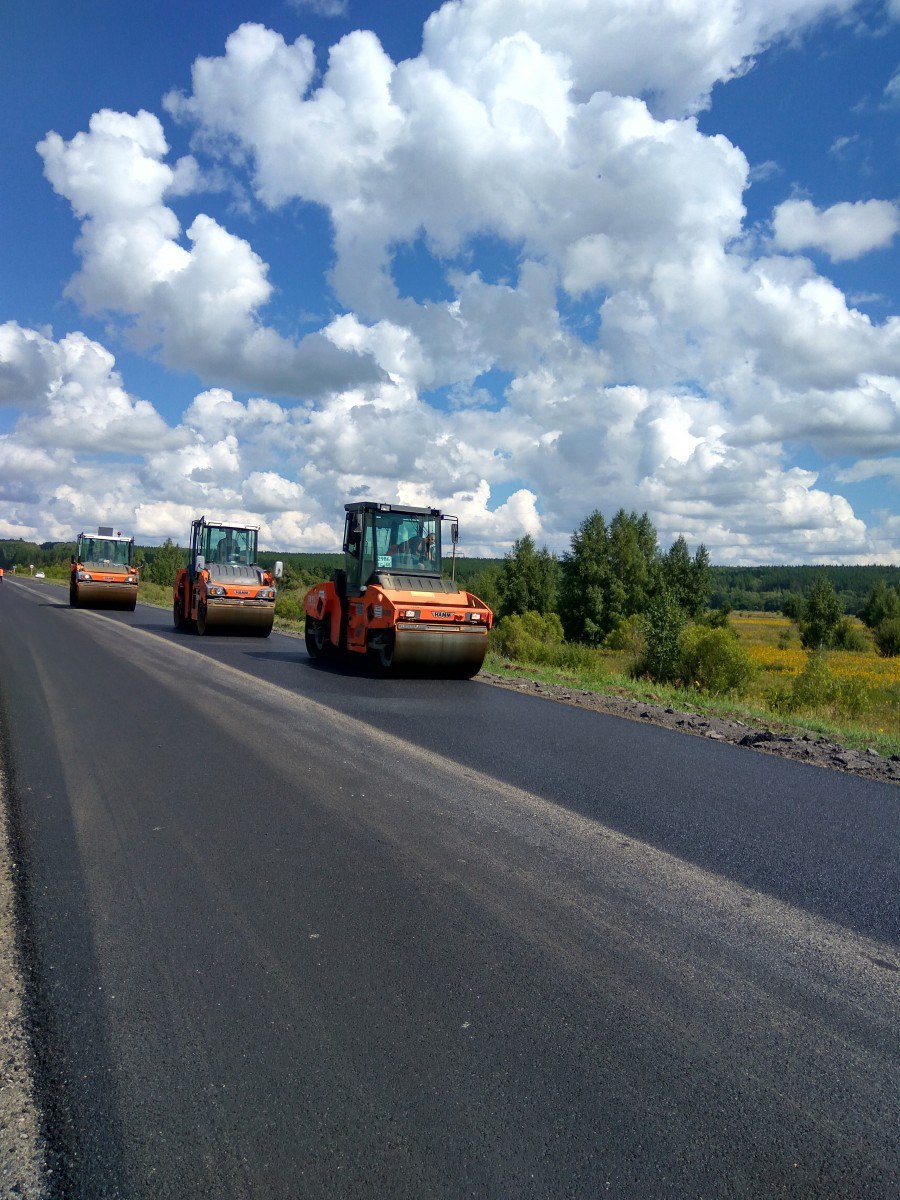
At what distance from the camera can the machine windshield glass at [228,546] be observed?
74.4 feet

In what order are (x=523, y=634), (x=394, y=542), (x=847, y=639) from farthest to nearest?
1. (x=847, y=639)
2. (x=523, y=634)
3. (x=394, y=542)

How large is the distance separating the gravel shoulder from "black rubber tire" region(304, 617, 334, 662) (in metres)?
3.99

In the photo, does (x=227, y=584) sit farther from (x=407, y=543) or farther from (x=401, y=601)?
(x=401, y=601)

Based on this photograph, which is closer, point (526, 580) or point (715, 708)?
→ point (715, 708)

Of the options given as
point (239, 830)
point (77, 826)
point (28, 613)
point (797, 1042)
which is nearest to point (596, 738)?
point (239, 830)

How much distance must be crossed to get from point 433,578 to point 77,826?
978 centimetres

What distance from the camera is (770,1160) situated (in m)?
2.47

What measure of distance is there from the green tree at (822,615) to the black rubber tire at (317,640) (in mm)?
58726

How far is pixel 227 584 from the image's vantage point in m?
21.0

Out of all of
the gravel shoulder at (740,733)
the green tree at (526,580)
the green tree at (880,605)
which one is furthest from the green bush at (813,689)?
the green tree at (880,605)

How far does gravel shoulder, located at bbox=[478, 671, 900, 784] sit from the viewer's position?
8.43m

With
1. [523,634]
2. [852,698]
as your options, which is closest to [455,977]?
[852,698]

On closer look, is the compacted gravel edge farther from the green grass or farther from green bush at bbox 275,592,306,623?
green bush at bbox 275,592,306,623

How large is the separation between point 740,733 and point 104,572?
26.2 metres
